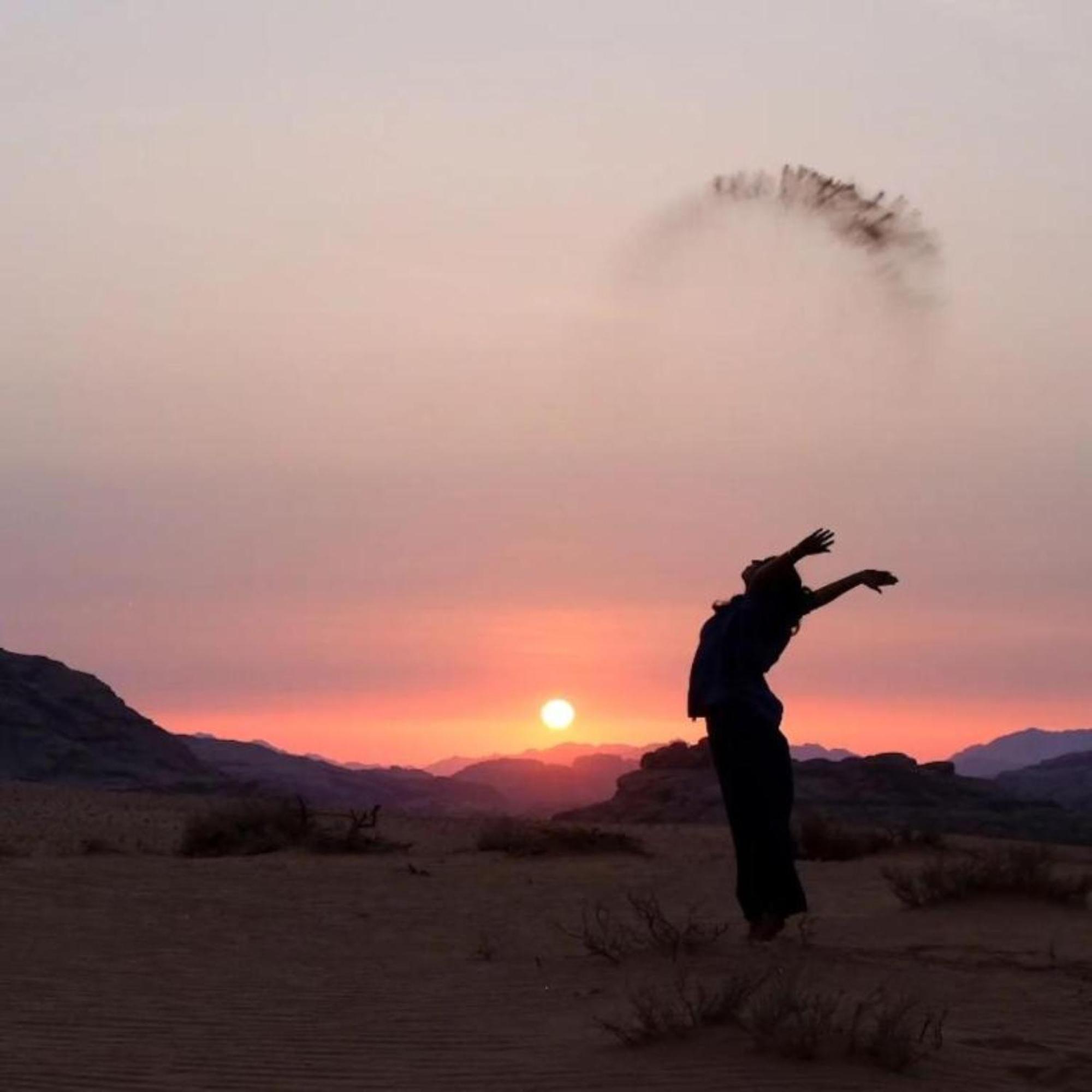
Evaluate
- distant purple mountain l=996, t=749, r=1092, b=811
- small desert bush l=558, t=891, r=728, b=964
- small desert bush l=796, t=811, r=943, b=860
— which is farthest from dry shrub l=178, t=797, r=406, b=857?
distant purple mountain l=996, t=749, r=1092, b=811

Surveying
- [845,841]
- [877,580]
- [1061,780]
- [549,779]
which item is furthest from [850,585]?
[549,779]

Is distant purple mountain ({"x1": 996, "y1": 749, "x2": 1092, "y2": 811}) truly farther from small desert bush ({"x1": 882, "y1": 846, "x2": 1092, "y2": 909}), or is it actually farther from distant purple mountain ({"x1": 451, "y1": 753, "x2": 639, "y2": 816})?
small desert bush ({"x1": 882, "y1": 846, "x2": 1092, "y2": 909})

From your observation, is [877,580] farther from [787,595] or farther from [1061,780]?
[1061,780]

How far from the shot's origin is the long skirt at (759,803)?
12.9m

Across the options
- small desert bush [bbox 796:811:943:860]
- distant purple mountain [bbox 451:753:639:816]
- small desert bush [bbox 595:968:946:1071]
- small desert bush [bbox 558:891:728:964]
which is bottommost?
small desert bush [bbox 595:968:946:1071]

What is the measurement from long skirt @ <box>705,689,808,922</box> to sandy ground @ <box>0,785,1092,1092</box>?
38 cm

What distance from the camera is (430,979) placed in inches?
488

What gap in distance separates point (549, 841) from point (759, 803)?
12.9 meters

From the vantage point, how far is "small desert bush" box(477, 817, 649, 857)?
82.6 ft

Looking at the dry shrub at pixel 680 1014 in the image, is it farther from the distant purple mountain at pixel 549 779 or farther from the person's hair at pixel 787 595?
the distant purple mountain at pixel 549 779

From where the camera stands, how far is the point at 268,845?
980 inches

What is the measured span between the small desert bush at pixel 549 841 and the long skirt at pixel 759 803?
1195cm

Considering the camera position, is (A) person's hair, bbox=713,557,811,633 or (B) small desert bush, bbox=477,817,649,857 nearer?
(A) person's hair, bbox=713,557,811,633

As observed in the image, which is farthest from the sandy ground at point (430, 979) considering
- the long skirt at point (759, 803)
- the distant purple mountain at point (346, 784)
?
the distant purple mountain at point (346, 784)
